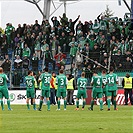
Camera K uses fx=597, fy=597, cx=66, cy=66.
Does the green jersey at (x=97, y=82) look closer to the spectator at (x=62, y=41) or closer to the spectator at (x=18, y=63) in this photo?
the spectator at (x=62, y=41)

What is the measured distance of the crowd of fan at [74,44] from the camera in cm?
3738

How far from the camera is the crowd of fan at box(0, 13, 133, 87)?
1471 inches

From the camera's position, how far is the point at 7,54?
1644 inches

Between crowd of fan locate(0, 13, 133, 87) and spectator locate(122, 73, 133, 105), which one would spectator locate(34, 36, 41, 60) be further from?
spectator locate(122, 73, 133, 105)

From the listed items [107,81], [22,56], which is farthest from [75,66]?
[107,81]

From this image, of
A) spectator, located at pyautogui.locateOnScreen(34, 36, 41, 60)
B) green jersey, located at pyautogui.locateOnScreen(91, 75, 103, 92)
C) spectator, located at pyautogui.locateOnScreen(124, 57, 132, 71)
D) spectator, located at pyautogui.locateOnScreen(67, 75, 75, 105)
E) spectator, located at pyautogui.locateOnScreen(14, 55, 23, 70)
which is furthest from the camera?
spectator, located at pyautogui.locateOnScreen(34, 36, 41, 60)

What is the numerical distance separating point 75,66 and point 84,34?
2.41m

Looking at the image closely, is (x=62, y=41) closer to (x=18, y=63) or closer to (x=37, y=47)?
(x=37, y=47)

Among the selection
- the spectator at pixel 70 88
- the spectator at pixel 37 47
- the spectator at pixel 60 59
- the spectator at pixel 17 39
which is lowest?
the spectator at pixel 70 88

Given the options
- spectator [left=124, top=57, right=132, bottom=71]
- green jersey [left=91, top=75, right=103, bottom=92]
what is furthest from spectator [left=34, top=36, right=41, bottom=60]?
green jersey [left=91, top=75, right=103, bottom=92]

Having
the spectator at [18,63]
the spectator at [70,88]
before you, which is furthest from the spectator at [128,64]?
the spectator at [18,63]

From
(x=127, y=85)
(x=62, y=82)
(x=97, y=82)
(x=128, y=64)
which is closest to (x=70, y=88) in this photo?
(x=127, y=85)

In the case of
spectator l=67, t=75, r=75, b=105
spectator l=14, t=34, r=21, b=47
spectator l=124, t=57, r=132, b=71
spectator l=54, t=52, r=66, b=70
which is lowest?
spectator l=67, t=75, r=75, b=105

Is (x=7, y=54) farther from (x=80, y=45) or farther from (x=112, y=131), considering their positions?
(x=112, y=131)
